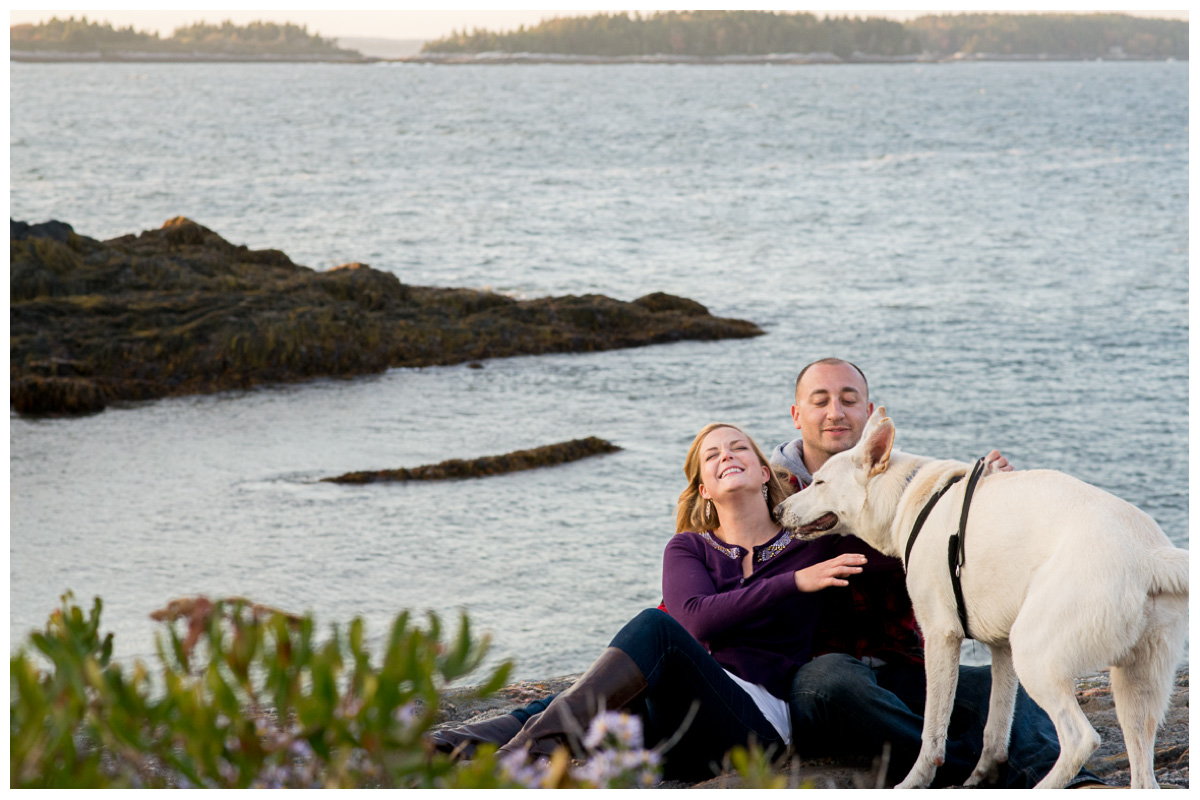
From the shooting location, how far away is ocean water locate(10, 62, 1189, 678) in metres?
9.88

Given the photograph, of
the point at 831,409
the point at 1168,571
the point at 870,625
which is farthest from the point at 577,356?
the point at 1168,571

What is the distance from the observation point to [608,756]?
2.34 m

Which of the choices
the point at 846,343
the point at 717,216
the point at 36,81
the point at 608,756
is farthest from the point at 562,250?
the point at 36,81

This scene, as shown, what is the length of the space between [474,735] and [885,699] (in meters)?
1.63

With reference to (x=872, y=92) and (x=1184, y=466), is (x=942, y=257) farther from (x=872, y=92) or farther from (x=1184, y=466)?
(x=872, y=92)

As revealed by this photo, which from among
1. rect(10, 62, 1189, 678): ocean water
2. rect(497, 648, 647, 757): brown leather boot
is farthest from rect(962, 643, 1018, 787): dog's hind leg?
rect(10, 62, 1189, 678): ocean water

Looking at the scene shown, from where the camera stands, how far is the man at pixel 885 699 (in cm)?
438

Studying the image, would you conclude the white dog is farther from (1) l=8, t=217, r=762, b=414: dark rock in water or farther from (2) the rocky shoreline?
(1) l=8, t=217, r=762, b=414: dark rock in water

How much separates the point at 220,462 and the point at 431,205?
29472 millimetres

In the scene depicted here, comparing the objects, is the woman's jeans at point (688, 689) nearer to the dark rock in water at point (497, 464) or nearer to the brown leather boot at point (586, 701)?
the brown leather boot at point (586, 701)

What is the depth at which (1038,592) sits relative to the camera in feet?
11.9

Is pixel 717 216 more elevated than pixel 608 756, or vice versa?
pixel 717 216

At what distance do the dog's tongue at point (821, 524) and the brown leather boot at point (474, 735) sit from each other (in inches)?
52.6

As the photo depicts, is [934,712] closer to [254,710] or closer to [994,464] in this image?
[994,464]
